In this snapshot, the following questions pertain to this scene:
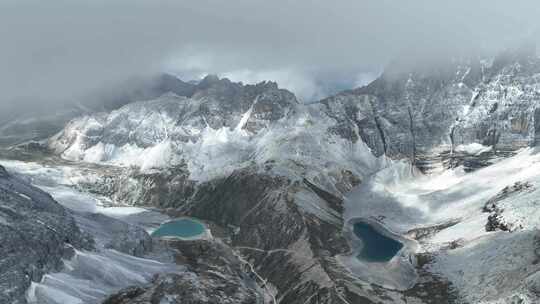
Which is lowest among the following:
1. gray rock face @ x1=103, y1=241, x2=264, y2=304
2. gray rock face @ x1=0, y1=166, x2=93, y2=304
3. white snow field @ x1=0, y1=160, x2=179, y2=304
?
gray rock face @ x1=103, y1=241, x2=264, y2=304

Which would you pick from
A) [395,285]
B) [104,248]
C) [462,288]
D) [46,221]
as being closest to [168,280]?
[104,248]

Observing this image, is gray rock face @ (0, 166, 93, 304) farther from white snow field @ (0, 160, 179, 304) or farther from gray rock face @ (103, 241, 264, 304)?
gray rock face @ (103, 241, 264, 304)

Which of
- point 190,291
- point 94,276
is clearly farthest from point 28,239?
point 190,291

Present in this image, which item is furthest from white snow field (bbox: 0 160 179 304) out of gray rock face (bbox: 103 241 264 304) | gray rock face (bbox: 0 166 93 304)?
gray rock face (bbox: 103 241 264 304)

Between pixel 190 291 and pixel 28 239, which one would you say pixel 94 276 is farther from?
pixel 190 291

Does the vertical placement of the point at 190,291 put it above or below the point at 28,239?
below

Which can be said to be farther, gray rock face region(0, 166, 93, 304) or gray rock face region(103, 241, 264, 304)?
gray rock face region(103, 241, 264, 304)

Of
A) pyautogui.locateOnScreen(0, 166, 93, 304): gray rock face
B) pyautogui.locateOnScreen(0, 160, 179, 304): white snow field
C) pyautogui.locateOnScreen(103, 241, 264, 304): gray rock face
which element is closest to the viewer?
pyautogui.locateOnScreen(0, 166, 93, 304): gray rock face

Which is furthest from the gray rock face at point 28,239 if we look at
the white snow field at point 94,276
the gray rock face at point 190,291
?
the gray rock face at point 190,291

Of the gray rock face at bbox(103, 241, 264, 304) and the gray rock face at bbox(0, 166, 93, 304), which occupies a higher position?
the gray rock face at bbox(0, 166, 93, 304)
